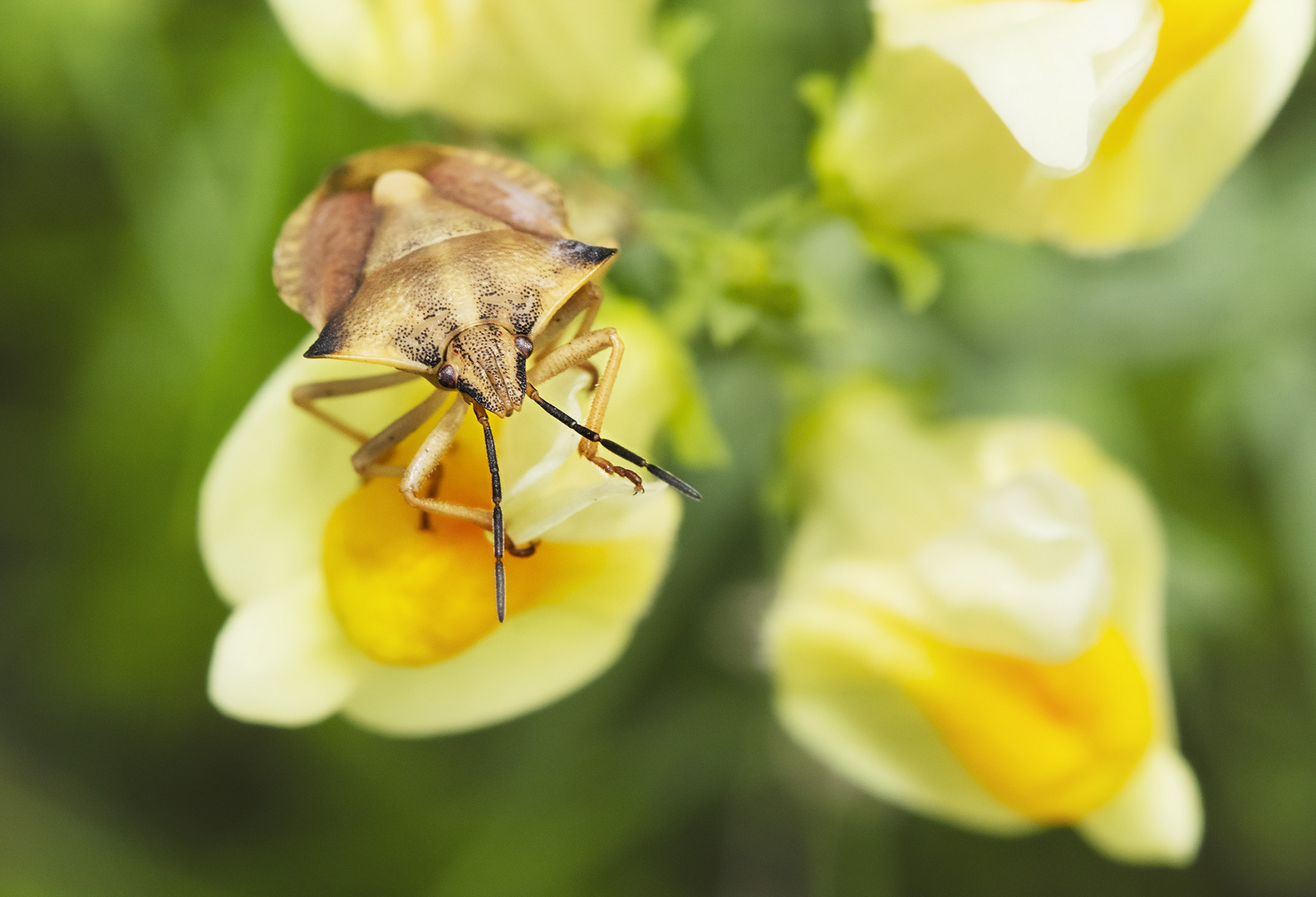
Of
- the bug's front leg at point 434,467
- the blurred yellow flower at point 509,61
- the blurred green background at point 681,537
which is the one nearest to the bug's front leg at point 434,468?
the bug's front leg at point 434,467

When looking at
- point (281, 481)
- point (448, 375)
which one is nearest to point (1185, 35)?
point (448, 375)

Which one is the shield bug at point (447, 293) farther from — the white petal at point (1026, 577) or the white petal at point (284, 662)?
the white petal at point (1026, 577)

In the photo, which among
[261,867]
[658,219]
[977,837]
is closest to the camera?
[658,219]

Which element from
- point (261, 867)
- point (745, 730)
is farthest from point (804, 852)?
point (261, 867)

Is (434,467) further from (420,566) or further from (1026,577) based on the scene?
(1026,577)

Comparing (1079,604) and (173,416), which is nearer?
(1079,604)

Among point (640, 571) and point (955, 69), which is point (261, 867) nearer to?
point (640, 571)

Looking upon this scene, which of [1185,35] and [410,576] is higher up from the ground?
[1185,35]
